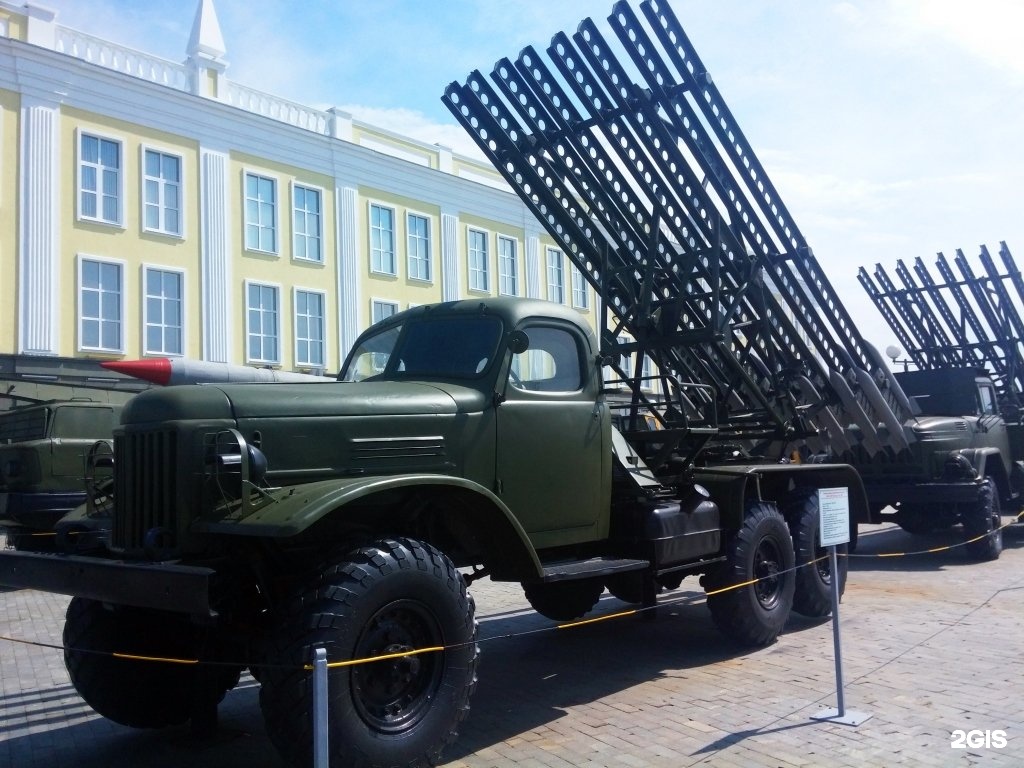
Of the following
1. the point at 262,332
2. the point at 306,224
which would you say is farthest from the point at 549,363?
the point at 306,224

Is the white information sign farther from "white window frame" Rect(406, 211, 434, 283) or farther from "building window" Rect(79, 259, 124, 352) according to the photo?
"white window frame" Rect(406, 211, 434, 283)

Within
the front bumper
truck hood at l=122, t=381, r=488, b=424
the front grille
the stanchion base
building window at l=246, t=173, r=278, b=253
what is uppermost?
building window at l=246, t=173, r=278, b=253

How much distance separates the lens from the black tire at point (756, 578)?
6438mm

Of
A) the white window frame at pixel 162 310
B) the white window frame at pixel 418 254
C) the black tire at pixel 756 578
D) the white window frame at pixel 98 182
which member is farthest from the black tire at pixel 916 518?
the white window frame at pixel 98 182

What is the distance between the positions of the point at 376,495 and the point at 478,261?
22.2 metres

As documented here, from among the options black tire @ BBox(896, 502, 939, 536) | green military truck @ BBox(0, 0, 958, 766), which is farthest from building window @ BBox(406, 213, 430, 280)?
green military truck @ BBox(0, 0, 958, 766)

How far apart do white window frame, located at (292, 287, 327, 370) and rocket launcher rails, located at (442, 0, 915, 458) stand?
49.5ft

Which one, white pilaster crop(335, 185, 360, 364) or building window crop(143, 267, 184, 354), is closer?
building window crop(143, 267, 184, 354)

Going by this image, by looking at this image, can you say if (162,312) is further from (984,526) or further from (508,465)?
(508,465)

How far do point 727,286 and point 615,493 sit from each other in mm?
2300

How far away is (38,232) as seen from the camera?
17.9 metres

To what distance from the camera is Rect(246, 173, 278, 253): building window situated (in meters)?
21.2

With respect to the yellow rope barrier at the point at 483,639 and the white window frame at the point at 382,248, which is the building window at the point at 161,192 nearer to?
the white window frame at the point at 382,248

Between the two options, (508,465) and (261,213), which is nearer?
(508,465)
